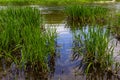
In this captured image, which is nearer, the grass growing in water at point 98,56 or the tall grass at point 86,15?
the grass growing in water at point 98,56

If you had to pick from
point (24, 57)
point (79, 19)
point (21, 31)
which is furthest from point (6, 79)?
point (79, 19)

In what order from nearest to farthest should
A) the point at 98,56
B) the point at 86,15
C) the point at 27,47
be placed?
the point at 27,47
the point at 98,56
the point at 86,15

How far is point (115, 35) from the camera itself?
42.8 feet

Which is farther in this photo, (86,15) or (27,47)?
(86,15)

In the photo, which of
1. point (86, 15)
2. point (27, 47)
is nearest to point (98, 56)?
point (27, 47)

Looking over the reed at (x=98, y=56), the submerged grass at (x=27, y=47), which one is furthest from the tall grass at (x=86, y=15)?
the reed at (x=98, y=56)

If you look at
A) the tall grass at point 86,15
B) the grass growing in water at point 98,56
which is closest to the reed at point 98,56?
the grass growing in water at point 98,56

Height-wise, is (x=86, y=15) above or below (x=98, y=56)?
below

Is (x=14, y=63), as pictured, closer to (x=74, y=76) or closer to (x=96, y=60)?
(x=74, y=76)

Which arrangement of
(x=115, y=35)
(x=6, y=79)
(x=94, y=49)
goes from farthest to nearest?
(x=115, y=35) < (x=94, y=49) < (x=6, y=79)

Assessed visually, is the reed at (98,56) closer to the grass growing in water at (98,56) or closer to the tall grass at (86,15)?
the grass growing in water at (98,56)

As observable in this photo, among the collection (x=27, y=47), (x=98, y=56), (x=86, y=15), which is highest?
(x=27, y=47)

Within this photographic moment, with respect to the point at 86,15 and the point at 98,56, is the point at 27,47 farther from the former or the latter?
the point at 86,15

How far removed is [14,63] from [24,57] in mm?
783
